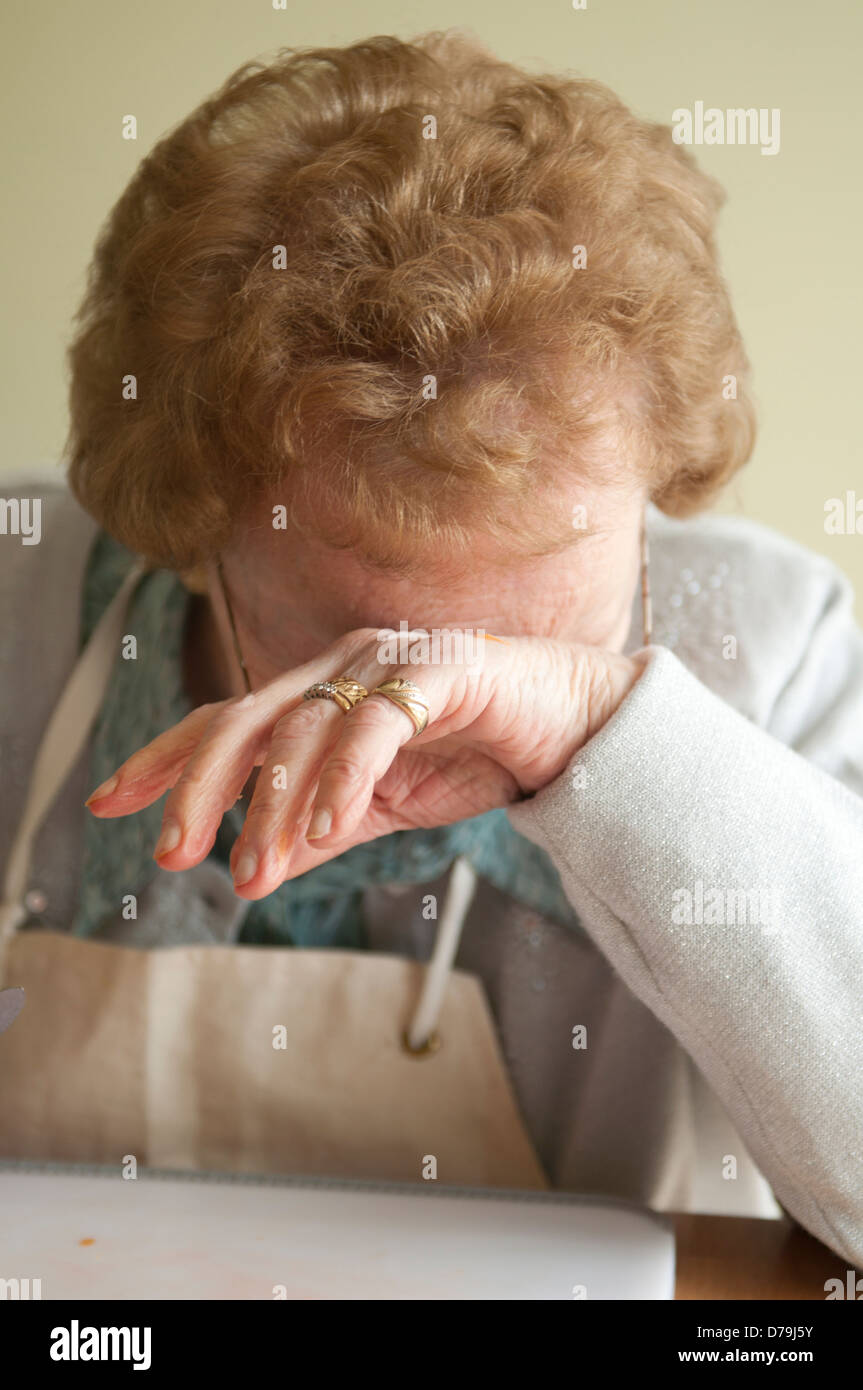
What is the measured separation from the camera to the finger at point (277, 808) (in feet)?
1.66

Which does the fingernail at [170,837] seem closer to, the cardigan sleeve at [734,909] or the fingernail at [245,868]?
the fingernail at [245,868]

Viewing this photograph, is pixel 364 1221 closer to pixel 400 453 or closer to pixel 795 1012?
pixel 795 1012

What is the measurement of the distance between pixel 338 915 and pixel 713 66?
812 mm

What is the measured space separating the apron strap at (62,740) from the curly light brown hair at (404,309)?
0.18 m

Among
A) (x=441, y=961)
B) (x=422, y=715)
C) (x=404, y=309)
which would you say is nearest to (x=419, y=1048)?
(x=441, y=961)

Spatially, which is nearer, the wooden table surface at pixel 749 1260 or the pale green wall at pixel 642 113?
the wooden table surface at pixel 749 1260

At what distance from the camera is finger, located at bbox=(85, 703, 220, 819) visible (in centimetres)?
55

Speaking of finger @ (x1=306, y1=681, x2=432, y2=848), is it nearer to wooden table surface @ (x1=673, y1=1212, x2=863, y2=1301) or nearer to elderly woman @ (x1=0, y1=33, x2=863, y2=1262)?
elderly woman @ (x1=0, y1=33, x2=863, y2=1262)

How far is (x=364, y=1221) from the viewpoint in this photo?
25.9 inches

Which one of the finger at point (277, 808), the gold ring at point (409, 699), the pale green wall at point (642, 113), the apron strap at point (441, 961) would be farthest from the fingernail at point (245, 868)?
the pale green wall at point (642, 113)

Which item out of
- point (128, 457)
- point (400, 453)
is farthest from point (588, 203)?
point (128, 457)

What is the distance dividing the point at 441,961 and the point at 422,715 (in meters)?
0.32

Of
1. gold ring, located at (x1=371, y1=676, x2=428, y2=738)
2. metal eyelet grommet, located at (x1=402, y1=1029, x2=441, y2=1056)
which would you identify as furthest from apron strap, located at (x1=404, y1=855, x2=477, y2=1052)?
gold ring, located at (x1=371, y1=676, x2=428, y2=738)

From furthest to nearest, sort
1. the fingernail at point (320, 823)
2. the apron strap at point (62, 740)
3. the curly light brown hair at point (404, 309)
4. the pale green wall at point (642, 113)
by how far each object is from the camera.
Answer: the pale green wall at point (642, 113)
the apron strap at point (62, 740)
the curly light brown hair at point (404, 309)
the fingernail at point (320, 823)
